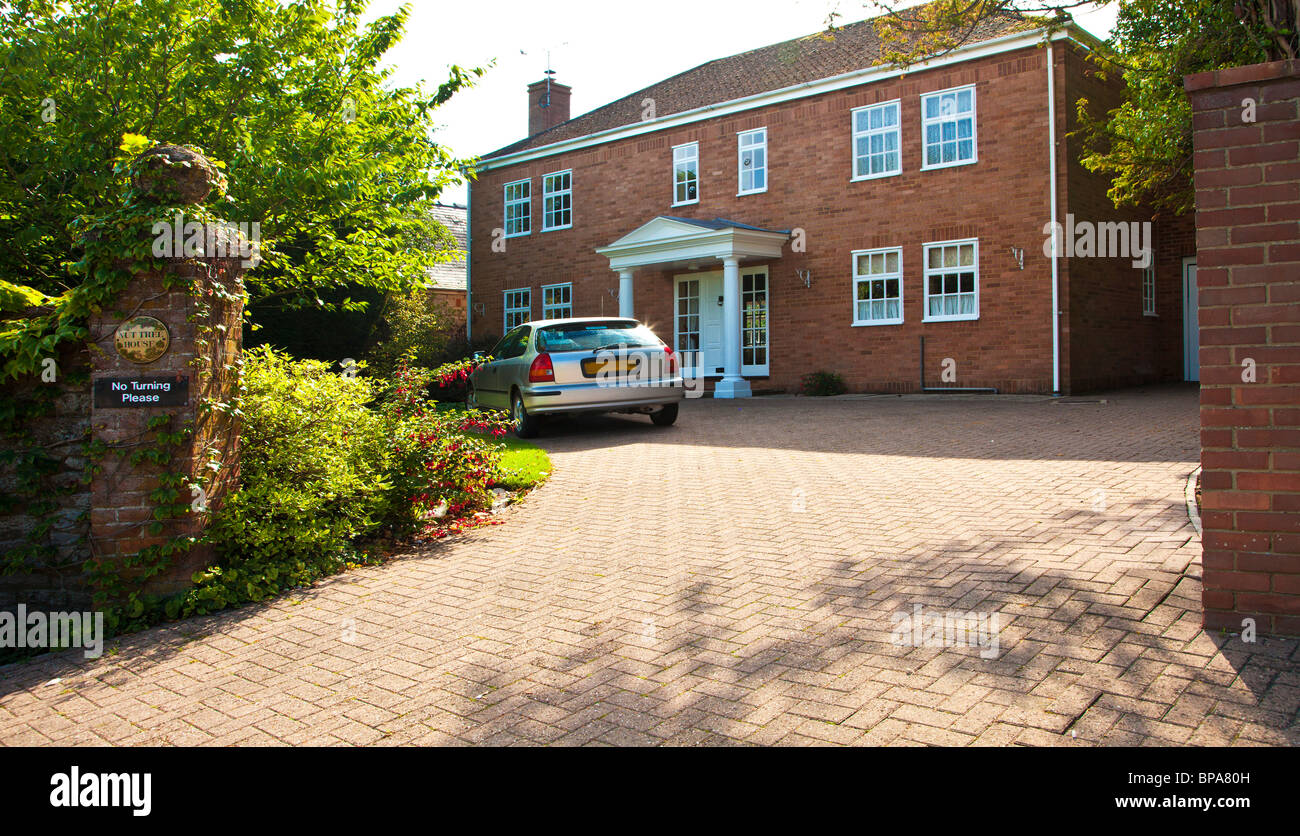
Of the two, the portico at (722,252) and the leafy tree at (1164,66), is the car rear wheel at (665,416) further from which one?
the leafy tree at (1164,66)

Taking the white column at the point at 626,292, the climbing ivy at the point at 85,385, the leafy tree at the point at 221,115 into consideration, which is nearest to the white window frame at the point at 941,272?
the white column at the point at 626,292

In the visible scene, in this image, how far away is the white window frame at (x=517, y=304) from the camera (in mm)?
26797

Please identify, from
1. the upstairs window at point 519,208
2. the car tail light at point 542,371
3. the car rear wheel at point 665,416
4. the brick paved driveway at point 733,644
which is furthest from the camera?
the upstairs window at point 519,208

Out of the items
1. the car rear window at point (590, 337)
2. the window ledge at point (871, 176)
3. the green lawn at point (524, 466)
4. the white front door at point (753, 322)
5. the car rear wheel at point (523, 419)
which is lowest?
the green lawn at point (524, 466)

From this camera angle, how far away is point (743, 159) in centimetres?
2155

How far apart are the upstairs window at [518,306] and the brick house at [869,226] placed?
125cm

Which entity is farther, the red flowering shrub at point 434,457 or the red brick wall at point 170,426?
the red flowering shrub at point 434,457

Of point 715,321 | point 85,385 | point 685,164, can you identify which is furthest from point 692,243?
point 85,385

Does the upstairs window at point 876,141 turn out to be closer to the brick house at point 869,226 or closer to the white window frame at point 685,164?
the brick house at point 869,226

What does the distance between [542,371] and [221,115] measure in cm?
476

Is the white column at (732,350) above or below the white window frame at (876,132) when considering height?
below

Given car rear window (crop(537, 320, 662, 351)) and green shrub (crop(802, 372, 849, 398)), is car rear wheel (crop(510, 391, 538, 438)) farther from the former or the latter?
green shrub (crop(802, 372, 849, 398))

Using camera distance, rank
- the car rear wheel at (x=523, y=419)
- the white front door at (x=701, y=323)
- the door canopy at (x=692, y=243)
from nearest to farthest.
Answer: the car rear wheel at (x=523, y=419) → the door canopy at (x=692, y=243) → the white front door at (x=701, y=323)

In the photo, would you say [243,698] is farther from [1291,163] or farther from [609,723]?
[1291,163]
